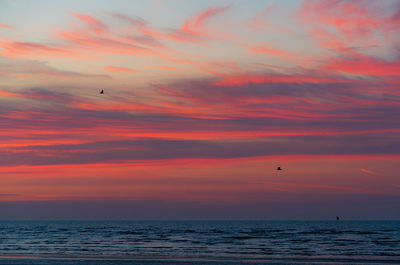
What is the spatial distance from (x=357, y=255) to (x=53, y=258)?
3420 centimetres

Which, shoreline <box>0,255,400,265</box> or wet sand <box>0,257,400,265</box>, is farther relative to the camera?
shoreline <box>0,255,400,265</box>

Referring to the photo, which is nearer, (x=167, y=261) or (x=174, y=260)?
(x=167, y=261)

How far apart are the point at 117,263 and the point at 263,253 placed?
19409 mm

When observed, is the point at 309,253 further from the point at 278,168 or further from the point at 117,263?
the point at 117,263

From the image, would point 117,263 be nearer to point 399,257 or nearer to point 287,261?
point 287,261

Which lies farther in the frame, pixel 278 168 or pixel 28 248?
pixel 28 248

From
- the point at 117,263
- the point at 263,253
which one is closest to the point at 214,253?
the point at 263,253

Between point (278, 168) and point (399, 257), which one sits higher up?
point (278, 168)

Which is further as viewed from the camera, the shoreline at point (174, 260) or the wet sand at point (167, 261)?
the shoreline at point (174, 260)

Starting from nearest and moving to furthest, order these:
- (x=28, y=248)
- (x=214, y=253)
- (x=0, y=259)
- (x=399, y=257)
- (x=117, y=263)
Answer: (x=117, y=263)
(x=0, y=259)
(x=399, y=257)
(x=214, y=253)
(x=28, y=248)

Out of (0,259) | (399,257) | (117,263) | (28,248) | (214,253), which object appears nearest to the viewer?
(117,263)

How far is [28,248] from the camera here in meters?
67.6

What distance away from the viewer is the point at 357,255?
58.6m

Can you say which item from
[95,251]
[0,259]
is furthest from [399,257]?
[0,259]
